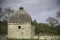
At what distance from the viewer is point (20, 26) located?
43.3 ft

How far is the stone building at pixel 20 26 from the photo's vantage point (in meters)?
13.0

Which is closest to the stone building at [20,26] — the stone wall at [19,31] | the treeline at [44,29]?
the stone wall at [19,31]

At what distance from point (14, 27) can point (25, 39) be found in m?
1.16

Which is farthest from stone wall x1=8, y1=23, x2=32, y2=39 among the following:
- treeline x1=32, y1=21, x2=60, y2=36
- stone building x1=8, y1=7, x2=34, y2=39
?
treeline x1=32, y1=21, x2=60, y2=36

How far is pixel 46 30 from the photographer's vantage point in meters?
14.0

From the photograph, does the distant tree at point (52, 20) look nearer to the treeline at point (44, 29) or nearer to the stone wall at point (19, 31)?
the treeline at point (44, 29)

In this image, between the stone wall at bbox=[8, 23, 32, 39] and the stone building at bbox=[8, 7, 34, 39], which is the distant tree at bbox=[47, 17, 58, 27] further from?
the stone wall at bbox=[8, 23, 32, 39]

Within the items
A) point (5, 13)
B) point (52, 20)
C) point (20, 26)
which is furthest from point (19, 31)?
point (52, 20)

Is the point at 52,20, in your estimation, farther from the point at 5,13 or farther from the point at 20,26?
the point at 5,13

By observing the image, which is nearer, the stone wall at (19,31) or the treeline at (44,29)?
the stone wall at (19,31)

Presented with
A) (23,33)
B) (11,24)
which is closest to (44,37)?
(23,33)

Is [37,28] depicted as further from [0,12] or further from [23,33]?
[0,12]

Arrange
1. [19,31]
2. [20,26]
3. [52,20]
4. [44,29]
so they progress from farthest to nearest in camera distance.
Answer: [44,29] < [52,20] < [20,26] < [19,31]

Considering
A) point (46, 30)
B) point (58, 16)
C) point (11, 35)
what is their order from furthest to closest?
point (46, 30) → point (11, 35) → point (58, 16)
